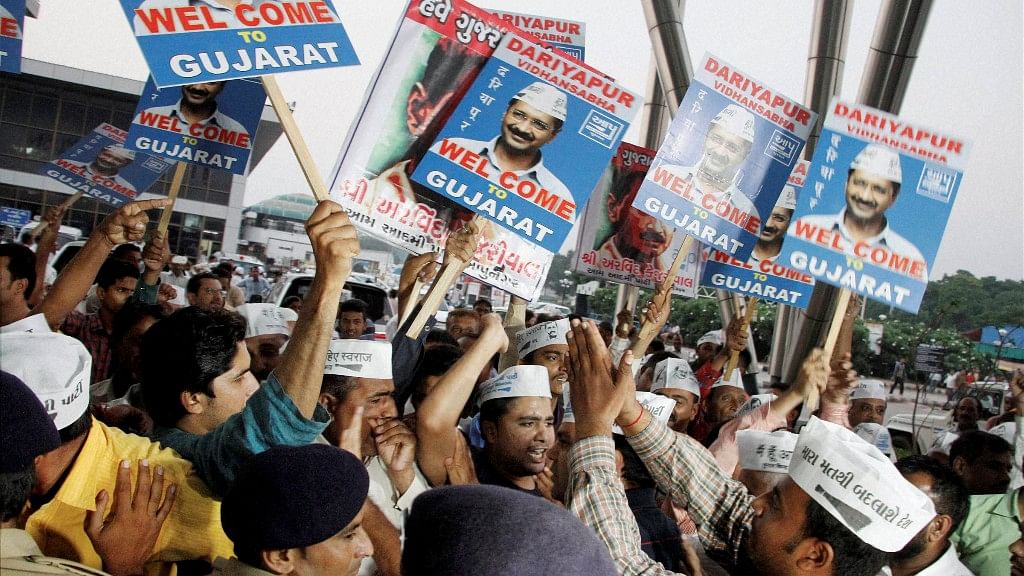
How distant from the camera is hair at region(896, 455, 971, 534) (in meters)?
3.05

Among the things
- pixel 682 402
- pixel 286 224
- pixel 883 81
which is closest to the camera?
pixel 682 402

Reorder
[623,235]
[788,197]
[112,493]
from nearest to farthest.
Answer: [112,493], [788,197], [623,235]

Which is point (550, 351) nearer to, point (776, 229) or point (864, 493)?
point (864, 493)

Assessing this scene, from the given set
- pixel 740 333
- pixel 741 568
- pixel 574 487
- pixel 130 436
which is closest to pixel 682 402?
pixel 740 333

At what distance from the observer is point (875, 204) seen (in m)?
5.08

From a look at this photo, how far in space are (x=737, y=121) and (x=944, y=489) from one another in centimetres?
329

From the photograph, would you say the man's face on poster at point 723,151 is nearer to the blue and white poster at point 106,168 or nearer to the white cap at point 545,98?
the white cap at point 545,98

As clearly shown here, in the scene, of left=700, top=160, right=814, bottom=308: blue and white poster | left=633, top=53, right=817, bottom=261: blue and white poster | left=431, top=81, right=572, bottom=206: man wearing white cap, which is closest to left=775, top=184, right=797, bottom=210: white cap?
left=700, top=160, right=814, bottom=308: blue and white poster

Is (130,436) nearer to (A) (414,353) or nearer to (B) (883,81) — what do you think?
(A) (414,353)

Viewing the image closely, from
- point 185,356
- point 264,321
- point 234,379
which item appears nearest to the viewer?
point 185,356

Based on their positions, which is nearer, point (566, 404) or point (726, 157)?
point (566, 404)

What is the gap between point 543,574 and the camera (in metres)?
1.24

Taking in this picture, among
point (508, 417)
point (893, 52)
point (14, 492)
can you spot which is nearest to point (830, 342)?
point (508, 417)

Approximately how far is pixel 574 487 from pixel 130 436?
1.35 m
